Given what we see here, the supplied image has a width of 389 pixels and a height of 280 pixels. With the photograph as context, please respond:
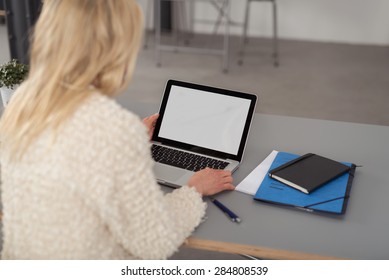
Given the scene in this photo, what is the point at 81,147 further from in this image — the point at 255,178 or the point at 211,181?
the point at 255,178

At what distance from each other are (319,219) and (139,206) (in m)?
0.45

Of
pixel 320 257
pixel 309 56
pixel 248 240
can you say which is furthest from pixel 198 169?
pixel 309 56

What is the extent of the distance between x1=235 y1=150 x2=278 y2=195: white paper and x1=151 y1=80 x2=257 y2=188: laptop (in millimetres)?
57

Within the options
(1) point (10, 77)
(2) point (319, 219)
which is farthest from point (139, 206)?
(1) point (10, 77)

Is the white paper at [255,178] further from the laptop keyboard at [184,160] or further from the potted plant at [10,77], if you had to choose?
the potted plant at [10,77]

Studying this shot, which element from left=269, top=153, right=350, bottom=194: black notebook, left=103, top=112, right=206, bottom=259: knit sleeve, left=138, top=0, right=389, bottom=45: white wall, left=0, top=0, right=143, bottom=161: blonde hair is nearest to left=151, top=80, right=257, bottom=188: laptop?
left=269, top=153, right=350, bottom=194: black notebook

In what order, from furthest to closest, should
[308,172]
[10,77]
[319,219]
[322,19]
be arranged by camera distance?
[322,19] → [10,77] → [308,172] → [319,219]

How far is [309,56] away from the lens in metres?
5.27

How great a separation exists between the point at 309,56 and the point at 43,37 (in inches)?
182

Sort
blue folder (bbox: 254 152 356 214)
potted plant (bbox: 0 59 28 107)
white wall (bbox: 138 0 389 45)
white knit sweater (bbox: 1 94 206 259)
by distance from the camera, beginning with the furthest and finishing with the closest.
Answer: white wall (bbox: 138 0 389 45)
potted plant (bbox: 0 59 28 107)
blue folder (bbox: 254 152 356 214)
white knit sweater (bbox: 1 94 206 259)

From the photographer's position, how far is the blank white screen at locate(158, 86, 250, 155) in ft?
4.71

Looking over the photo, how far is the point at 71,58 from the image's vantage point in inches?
35.8

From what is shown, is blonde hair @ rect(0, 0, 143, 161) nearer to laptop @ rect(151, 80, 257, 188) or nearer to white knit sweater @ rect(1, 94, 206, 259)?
white knit sweater @ rect(1, 94, 206, 259)
